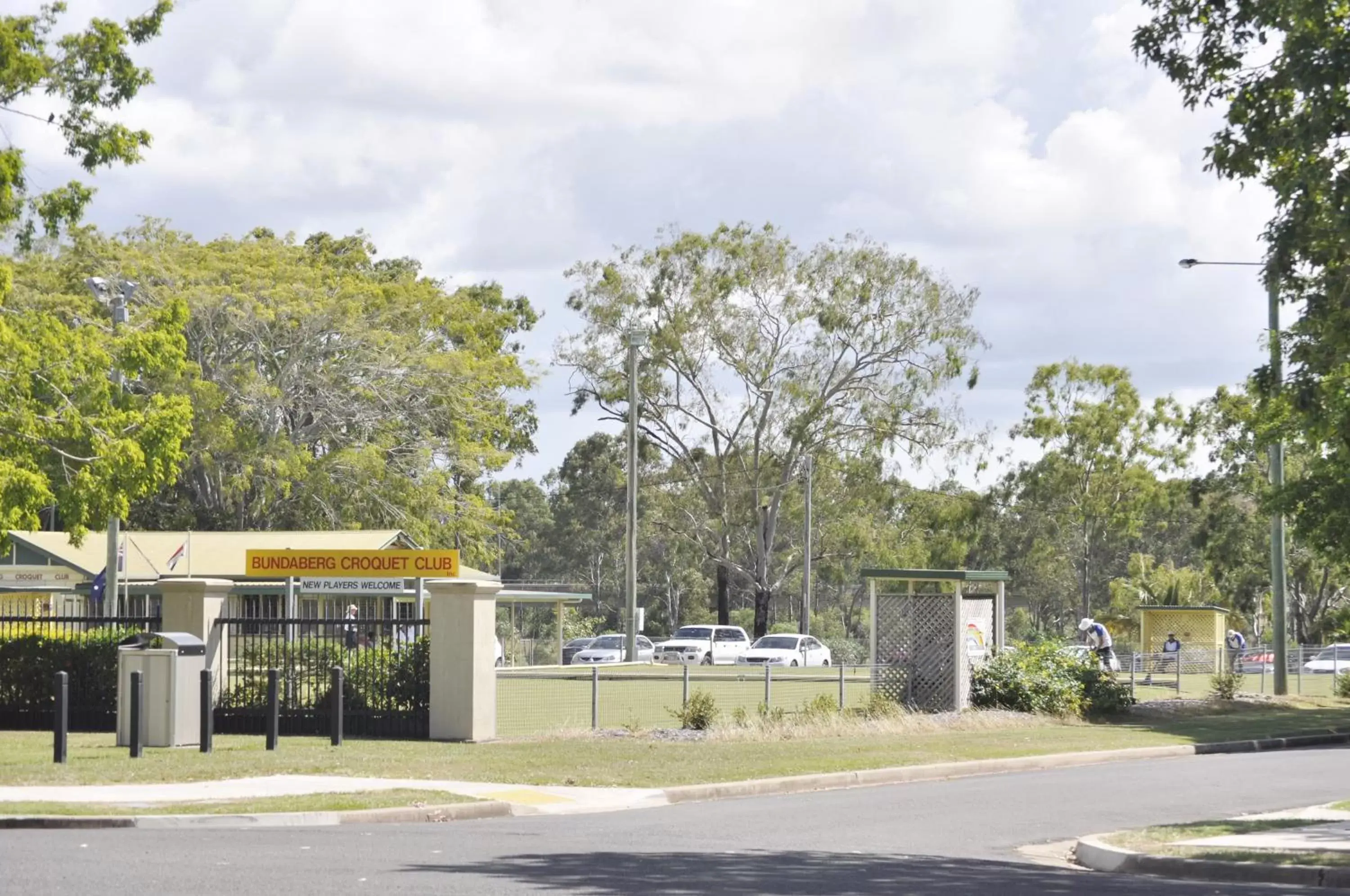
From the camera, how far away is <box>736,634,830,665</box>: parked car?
5506cm

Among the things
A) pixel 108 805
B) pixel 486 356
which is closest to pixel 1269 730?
pixel 108 805

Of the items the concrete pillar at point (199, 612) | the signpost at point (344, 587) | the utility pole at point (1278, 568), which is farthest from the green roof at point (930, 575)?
the signpost at point (344, 587)

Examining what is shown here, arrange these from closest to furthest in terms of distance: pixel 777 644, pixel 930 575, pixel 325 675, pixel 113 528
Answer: pixel 325 675 → pixel 930 575 → pixel 113 528 → pixel 777 644

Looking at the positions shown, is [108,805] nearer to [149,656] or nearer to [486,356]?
[149,656]

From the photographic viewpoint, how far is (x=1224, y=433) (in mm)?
61844

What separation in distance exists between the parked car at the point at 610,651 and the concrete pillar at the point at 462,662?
32.2 metres

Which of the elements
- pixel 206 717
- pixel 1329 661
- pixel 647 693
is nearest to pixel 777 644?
pixel 1329 661

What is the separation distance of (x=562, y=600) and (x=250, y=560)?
20.9 meters

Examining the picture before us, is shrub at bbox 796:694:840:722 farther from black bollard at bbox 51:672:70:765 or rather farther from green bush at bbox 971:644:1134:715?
black bollard at bbox 51:672:70:765

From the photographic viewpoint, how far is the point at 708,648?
2346 inches

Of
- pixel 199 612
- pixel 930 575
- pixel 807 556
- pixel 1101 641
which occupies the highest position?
pixel 807 556

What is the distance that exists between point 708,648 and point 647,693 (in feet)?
75.4

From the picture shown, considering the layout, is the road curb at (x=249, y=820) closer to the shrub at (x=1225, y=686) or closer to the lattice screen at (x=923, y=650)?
the lattice screen at (x=923, y=650)

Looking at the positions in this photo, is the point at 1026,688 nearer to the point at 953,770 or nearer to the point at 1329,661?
the point at 953,770
